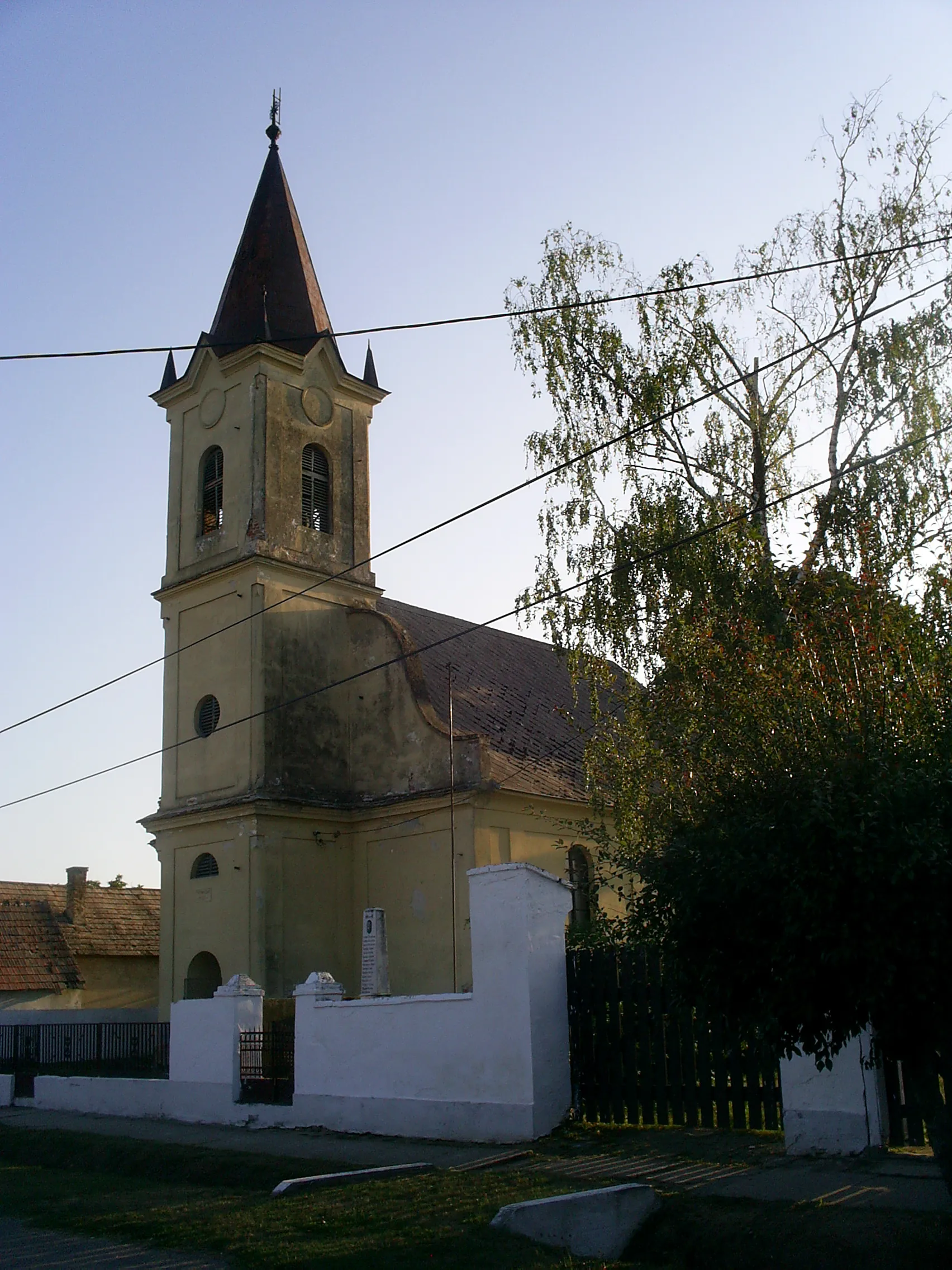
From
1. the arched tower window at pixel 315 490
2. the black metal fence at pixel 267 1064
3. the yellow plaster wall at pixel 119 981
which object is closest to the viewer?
the black metal fence at pixel 267 1064

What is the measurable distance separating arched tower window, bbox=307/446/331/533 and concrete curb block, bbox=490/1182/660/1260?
21106mm

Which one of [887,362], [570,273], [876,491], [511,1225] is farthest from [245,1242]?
[570,273]

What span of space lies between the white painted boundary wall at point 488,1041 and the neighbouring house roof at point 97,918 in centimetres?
2289

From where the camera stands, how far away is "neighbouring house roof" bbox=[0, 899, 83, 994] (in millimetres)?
33156

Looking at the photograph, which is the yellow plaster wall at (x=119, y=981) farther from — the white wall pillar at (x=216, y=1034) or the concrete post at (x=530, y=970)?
the concrete post at (x=530, y=970)

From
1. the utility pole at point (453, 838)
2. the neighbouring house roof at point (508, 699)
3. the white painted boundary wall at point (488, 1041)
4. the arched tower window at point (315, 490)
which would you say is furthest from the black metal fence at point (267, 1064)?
the arched tower window at point (315, 490)

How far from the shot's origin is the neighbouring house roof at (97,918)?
35969 millimetres

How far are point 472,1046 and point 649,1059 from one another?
2.16 metres

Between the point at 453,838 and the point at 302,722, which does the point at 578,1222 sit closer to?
the point at 453,838

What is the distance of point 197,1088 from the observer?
17.8 metres

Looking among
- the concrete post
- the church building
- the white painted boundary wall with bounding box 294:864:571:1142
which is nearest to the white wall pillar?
the white painted boundary wall with bounding box 294:864:571:1142

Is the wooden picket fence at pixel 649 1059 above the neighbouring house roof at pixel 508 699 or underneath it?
underneath

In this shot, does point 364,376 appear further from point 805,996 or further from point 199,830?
point 805,996

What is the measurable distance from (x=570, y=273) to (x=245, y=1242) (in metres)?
17.2
